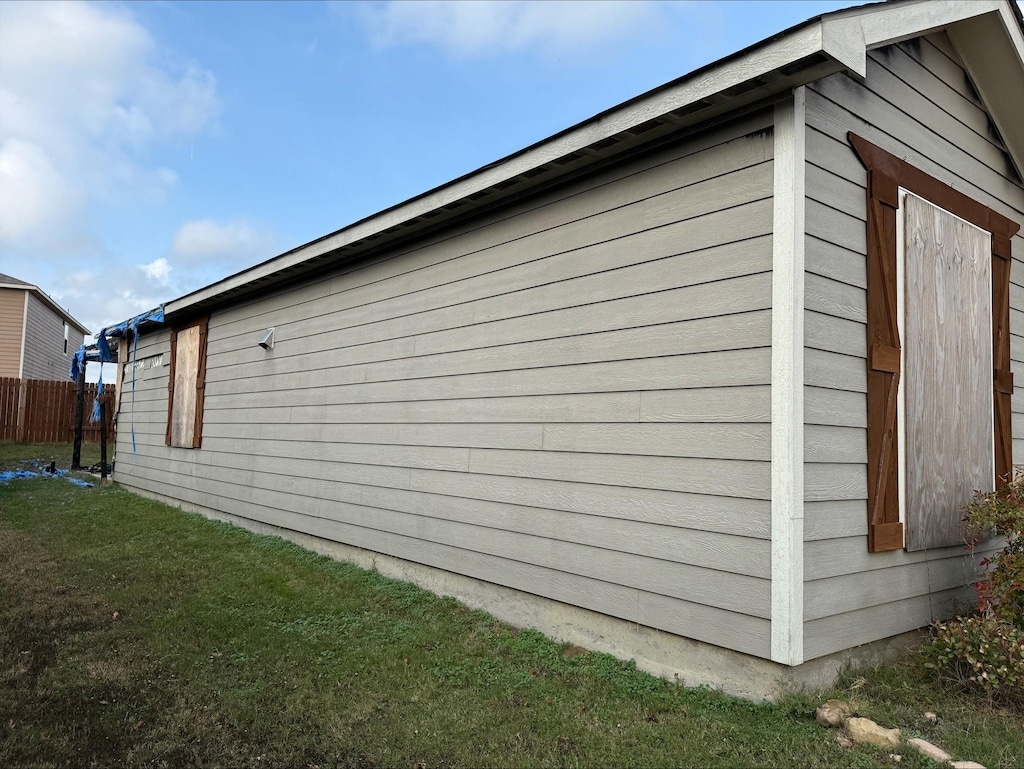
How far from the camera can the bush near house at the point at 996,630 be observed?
3156 millimetres

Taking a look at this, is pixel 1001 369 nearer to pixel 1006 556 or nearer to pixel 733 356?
pixel 1006 556

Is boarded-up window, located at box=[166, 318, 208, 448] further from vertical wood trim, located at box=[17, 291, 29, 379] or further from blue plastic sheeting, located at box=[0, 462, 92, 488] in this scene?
vertical wood trim, located at box=[17, 291, 29, 379]

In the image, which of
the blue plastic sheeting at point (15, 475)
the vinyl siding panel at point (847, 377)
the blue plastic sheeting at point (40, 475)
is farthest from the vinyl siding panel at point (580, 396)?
the blue plastic sheeting at point (15, 475)

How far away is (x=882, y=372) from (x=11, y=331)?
26.5 metres

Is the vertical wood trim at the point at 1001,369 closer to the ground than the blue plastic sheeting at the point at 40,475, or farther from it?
farther from it

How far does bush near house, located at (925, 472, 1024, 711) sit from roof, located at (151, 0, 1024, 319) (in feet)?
7.66

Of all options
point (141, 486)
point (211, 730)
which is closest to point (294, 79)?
point (141, 486)

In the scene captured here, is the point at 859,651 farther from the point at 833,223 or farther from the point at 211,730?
the point at 211,730

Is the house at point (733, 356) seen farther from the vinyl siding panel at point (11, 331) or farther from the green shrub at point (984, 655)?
the vinyl siding panel at point (11, 331)

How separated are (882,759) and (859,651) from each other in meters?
0.88

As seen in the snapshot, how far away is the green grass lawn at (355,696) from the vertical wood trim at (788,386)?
41cm

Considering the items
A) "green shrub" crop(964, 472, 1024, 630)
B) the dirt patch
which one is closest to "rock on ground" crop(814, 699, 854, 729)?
"green shrub" crop(964, 472, 1024, 630)

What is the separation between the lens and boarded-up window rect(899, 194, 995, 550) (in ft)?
12.8

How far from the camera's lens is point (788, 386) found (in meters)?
3.15
